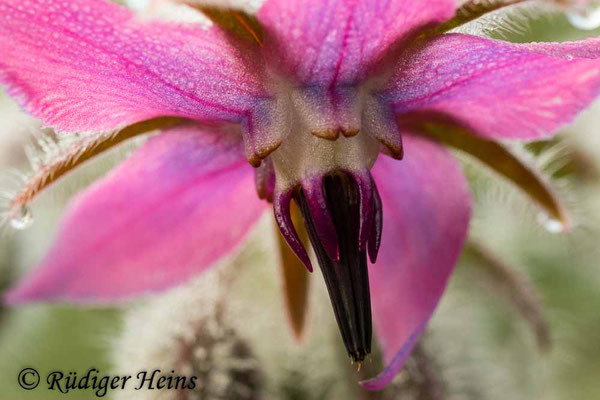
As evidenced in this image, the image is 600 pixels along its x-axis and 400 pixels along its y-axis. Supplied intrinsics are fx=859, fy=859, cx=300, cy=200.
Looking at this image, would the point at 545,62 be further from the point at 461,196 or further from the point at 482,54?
the point at 461,196

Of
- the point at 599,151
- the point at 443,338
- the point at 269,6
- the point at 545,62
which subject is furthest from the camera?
the point at 599,151

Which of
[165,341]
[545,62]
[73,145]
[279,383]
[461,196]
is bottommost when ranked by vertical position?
[279,383]

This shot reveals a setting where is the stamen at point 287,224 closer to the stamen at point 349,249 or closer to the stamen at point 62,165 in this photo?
the stamen at point 349,249

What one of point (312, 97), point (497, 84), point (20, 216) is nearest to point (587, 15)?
point (497, 84)

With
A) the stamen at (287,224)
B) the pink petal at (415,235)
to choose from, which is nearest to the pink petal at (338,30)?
the stamen at (287,224)

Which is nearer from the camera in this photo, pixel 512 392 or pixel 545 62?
pixel 545 62

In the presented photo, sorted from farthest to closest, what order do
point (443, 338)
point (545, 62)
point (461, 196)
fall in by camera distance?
point (443, 338), point (461, 196), point (545, 62)

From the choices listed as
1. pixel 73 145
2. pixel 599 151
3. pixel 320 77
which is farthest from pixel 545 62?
pixel 599 151

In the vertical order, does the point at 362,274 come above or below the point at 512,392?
above
